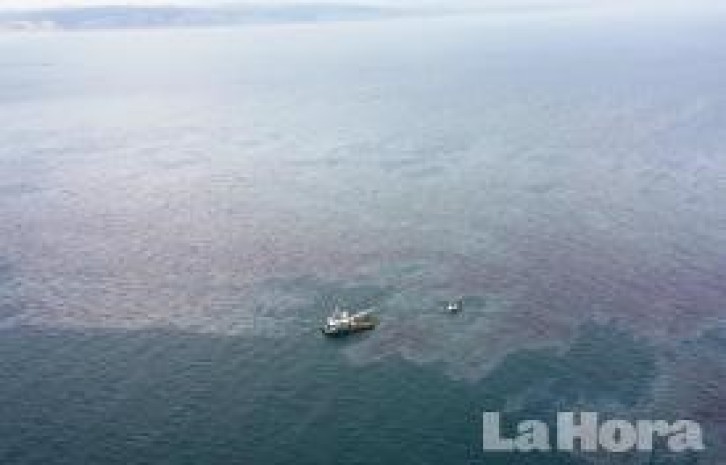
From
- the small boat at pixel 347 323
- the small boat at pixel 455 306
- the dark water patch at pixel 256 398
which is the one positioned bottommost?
the dark water patch at pixel 256 398

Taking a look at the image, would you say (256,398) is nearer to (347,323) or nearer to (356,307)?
(347,323)

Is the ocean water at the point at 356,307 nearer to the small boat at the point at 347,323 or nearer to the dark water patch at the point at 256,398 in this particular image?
the dark water patch at the point at 256,398

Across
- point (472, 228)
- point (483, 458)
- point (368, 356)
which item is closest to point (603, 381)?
point (483, 458)

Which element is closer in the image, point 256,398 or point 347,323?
point 256,398

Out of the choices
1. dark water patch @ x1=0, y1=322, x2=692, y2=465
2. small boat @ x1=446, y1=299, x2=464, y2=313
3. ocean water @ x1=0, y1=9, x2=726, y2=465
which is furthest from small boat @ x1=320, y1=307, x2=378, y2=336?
small boat @ x1=446, y1=299, x2=464, y2=313

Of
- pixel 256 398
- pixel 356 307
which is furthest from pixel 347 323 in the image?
pixel 256 398

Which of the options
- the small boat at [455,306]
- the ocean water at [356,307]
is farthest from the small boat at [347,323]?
the small boat at [455,306]

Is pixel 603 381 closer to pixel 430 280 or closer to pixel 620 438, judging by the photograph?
pixel 620 438
